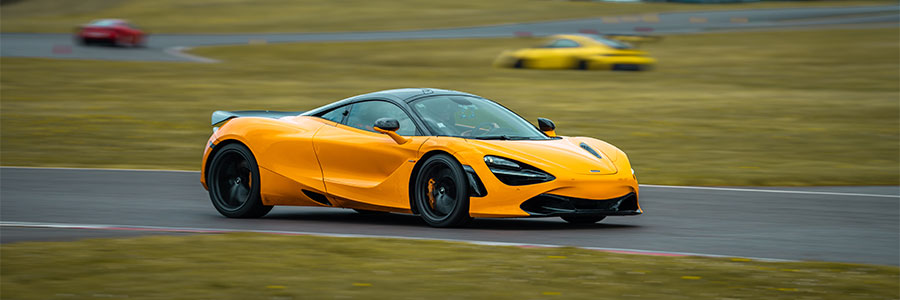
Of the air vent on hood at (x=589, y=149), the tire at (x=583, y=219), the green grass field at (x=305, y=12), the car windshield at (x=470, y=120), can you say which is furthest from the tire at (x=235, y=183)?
the green grass field at (x=305, y=12)

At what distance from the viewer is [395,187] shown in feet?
30.3

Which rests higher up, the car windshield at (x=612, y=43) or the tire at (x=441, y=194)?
the car windshield at (x=612, y=43)

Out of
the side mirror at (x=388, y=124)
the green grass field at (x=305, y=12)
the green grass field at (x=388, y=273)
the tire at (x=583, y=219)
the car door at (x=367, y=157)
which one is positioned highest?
the green grass field at (x=305, y=12)

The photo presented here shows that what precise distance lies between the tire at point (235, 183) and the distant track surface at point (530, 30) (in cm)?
2413

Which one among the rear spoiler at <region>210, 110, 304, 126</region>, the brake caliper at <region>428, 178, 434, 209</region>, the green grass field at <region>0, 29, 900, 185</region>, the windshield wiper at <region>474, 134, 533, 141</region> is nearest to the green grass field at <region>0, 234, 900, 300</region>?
the brake caliper at <region>428, 178, 434, 209</region>

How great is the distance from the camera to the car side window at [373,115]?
947 cm

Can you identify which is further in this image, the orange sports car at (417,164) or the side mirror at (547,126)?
the side mirror at (547,126)

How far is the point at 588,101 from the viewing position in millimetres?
23281

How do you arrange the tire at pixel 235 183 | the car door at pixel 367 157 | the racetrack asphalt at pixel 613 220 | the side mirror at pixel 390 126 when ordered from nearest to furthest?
the racetrack asphalt at pixel 613 220, the side mirror at pixel 390 126, the car door at pixel 367 157, the tire at pixel 235 183

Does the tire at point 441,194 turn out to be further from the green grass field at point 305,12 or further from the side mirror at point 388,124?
the green grass field at point 305,12

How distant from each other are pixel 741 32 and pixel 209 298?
4185 cm

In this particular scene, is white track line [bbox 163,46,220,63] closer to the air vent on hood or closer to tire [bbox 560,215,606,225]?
tire [bbox 560,215,606,225]

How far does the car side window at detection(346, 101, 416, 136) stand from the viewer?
Answer: 9.47 m

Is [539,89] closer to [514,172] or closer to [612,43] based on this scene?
[612,43]
